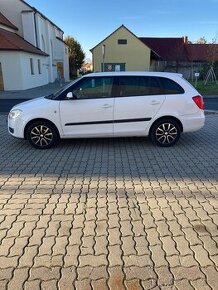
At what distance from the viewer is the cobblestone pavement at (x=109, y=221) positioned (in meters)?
2.50

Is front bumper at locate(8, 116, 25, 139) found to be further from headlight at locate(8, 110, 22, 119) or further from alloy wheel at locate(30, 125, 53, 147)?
alloy wheel at locate(30, 125, 53, 147)

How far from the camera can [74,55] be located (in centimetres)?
5725

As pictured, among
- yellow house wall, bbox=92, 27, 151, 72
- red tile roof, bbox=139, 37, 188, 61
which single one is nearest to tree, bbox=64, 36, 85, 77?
red tile roof, bbox=139, 37, 188, 61

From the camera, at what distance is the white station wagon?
621 cm

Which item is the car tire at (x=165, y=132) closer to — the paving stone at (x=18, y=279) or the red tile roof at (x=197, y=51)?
the paving stone at (x=18, y=279)

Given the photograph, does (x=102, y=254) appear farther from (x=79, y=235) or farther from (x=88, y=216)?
(x=88, y=216)

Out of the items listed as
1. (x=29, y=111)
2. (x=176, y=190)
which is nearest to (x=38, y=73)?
(x=29, y=111)

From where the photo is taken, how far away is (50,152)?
6.18 m

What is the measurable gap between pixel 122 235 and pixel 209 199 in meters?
1.49

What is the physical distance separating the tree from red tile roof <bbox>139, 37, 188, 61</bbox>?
569 inches

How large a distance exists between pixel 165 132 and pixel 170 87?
3.30 feet

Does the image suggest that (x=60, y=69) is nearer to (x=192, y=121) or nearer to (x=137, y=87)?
(x=137, y=87)

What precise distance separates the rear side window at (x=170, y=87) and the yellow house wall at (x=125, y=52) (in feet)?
108

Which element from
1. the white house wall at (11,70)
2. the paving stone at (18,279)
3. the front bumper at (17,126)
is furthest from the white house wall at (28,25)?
the paving stone at (18,279)
